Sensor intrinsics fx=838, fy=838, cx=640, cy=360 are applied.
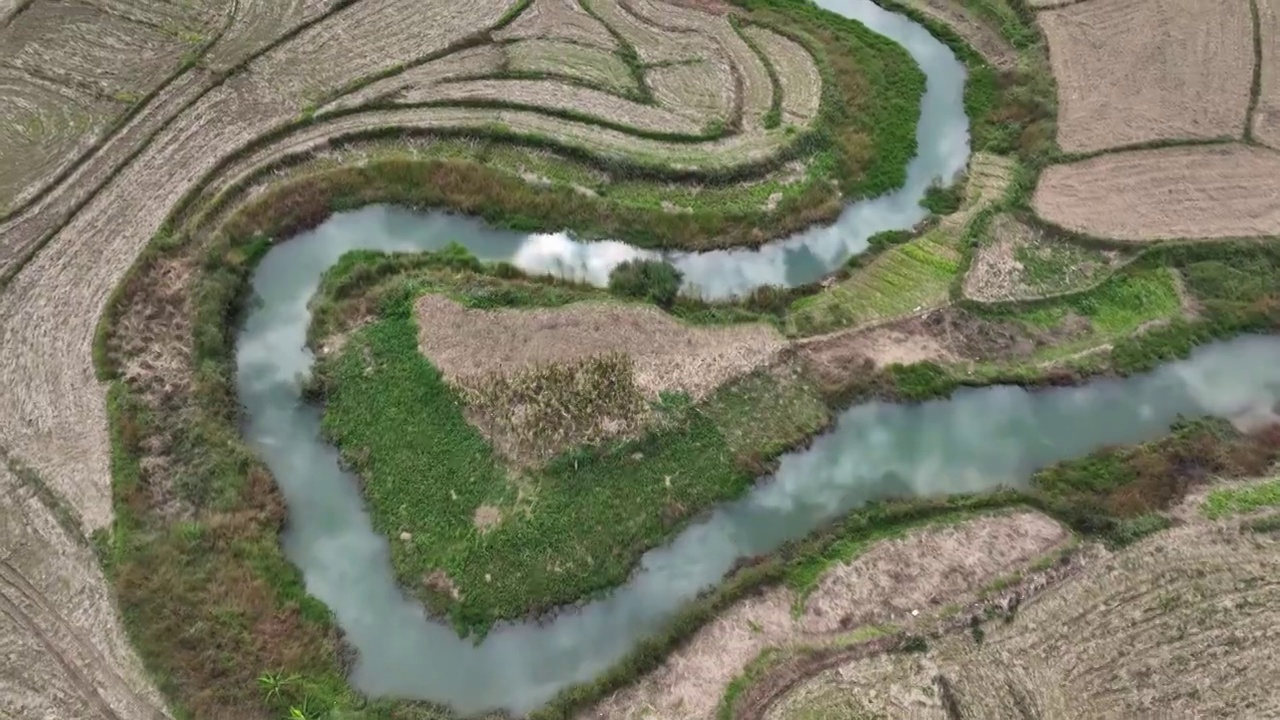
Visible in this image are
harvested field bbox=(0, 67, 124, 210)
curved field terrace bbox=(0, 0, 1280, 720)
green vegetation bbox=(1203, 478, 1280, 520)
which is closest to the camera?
curved field terrace bbox=(0, 0, 1280, 720)

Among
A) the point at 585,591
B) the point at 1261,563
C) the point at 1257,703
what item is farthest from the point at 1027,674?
the point at 585,591

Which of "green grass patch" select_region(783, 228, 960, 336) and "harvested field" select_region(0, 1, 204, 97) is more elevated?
"green grass patch" select_region(783, 228, 960, 336)

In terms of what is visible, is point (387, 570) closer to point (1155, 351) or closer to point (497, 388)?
point (497, 388)

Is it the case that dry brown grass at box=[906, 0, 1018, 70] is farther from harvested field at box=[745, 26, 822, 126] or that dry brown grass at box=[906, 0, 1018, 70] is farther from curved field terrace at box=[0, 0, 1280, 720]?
harvested field at box=[745, 26, 822, 126]

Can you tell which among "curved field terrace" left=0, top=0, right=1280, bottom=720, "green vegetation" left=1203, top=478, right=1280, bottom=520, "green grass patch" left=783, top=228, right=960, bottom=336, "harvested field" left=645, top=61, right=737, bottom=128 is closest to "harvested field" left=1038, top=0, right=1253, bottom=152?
"curved field terrace" left=0, top=0, right=1280, bottom=720

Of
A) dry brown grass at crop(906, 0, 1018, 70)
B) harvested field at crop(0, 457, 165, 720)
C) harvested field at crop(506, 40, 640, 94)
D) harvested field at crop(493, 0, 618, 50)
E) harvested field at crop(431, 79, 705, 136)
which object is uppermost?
dry brown grass at crop(906, 0, 1018, 70)

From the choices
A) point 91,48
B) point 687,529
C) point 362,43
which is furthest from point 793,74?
point 91,48

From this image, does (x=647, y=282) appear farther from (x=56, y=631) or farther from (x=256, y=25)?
(x=256, y=25)
